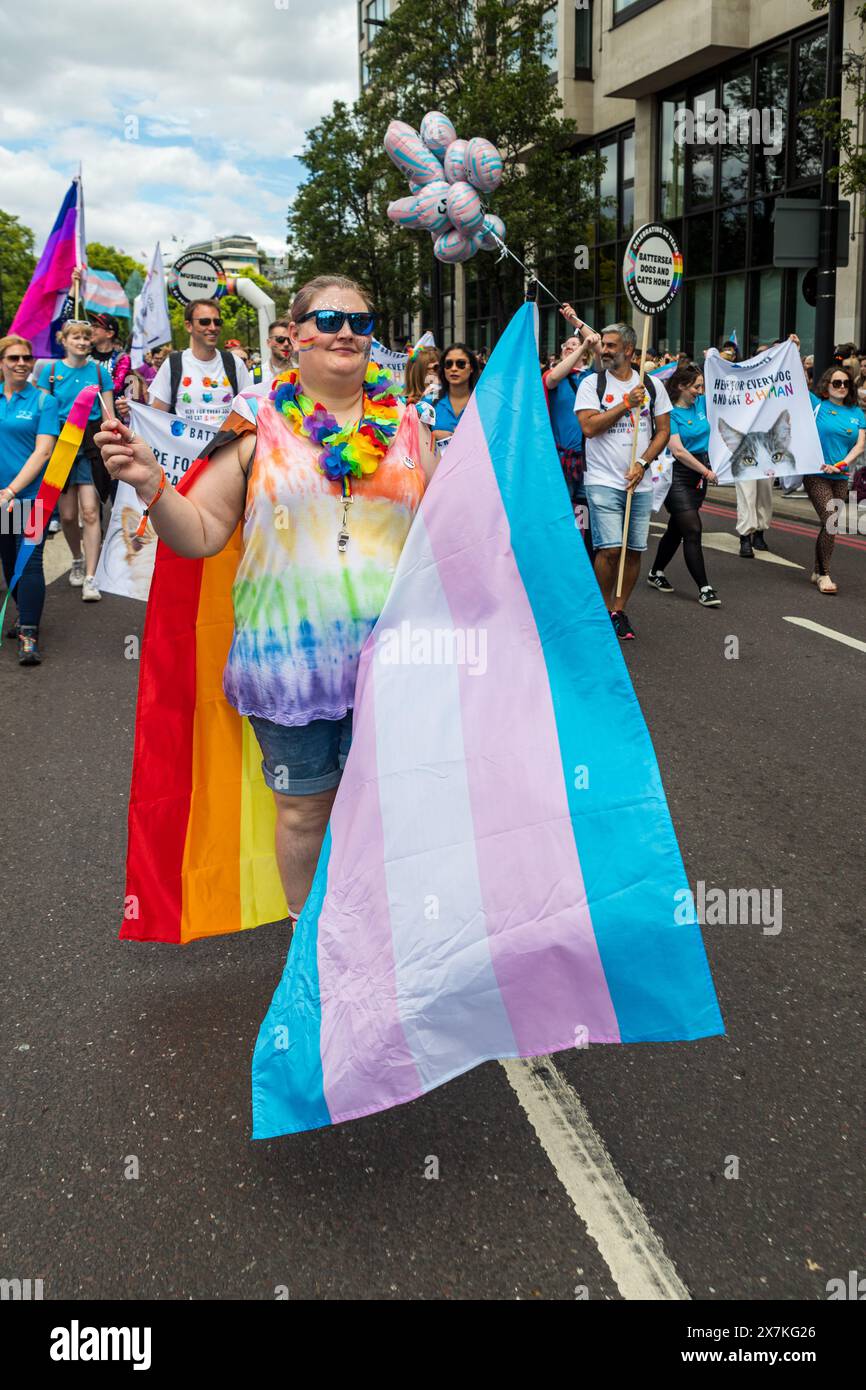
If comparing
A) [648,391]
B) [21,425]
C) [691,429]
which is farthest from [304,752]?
[691,429]

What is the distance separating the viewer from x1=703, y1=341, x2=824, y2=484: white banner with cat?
37.2 feet

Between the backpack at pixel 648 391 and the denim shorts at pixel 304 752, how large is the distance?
5.43 metres

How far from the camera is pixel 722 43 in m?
23.2

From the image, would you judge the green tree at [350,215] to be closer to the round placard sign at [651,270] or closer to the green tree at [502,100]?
the green tree at [502,100]

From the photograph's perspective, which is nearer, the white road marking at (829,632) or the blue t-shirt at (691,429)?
the white road marking at (829,632)

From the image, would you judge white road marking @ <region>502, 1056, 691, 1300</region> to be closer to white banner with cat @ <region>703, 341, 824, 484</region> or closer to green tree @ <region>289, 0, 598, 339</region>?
white banner with cat @ <region>703, 341, 824, 484</region>

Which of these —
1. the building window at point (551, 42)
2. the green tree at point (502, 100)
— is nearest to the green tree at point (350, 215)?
the green tree at point (502, 100)

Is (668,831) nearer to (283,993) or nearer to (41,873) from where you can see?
(283,993)

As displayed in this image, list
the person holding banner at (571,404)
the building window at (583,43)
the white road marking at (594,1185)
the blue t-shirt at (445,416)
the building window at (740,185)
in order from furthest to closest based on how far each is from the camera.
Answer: the building window at (583,43), the building window at (740,185), the blue t-shirt at (445,416), the person holding banner at (571,404), the white road marking at (594,1185)

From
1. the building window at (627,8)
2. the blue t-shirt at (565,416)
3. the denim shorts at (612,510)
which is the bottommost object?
the denim shorts at (612,510)

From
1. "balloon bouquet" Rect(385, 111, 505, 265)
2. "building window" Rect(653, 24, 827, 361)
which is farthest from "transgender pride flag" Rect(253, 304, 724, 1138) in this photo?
"building window" Rect(653, 24, 827, 361)

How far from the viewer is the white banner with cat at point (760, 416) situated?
11.3m

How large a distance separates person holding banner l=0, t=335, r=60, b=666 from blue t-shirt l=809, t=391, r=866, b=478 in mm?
6153

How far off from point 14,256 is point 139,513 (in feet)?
188
